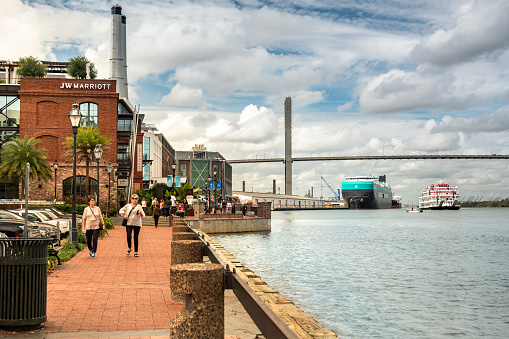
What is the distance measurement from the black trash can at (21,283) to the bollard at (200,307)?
277 centimetres

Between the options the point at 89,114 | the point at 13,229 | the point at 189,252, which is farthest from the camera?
the point at 89,114

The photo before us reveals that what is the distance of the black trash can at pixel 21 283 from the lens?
6.85m

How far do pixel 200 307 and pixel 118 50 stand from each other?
93.6 metres

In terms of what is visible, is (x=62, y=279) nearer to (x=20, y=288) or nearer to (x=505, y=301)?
(x=20, y=288)

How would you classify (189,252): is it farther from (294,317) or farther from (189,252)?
(294,317)

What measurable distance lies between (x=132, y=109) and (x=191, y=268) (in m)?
71.3

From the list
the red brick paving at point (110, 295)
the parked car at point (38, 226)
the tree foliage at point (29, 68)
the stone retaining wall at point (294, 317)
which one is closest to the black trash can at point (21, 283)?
the red brick paving at point (110, 295)

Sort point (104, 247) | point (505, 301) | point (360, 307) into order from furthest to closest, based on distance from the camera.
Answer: point (104, 247) < point (505, 301) < point (360, 307)

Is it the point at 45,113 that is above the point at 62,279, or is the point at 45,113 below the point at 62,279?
above

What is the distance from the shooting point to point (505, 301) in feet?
60.5

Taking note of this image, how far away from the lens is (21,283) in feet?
22.5

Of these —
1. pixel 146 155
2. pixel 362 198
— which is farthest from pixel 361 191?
pixel 146 155

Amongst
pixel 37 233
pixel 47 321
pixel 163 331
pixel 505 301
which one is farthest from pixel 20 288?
pixel 505 301

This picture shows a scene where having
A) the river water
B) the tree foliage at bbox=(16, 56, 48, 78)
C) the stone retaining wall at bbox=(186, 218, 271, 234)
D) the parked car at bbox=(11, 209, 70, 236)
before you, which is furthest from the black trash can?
the tree foliage at bbox=(16, 56, 48, 78)
